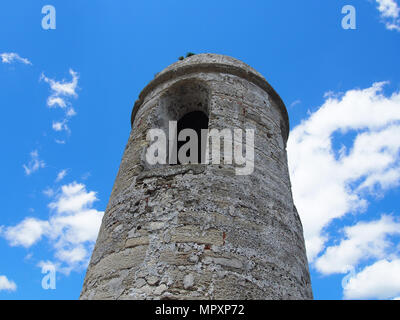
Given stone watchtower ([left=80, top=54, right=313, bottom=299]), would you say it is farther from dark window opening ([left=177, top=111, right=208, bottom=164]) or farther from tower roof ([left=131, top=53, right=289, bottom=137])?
dark window opening ([left=177, top=111, right=208, bottom=164])

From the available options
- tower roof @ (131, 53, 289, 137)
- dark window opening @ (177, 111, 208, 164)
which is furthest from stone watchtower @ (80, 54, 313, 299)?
dark window opening @ (177, 111, 208, 164)

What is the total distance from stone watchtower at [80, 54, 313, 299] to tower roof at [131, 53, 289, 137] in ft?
0.86

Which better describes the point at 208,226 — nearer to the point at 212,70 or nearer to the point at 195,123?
the point at 212,70

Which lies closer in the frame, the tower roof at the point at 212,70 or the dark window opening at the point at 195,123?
the tower roof at the point at 212,70

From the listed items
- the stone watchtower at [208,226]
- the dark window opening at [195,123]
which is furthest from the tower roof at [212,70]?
the dark window opening at [195,123]

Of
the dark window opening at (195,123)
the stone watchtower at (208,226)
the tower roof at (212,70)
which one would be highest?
the tower roof at (212,70)

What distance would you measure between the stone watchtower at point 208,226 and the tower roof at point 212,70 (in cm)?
26

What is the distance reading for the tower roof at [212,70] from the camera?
495 centimetres

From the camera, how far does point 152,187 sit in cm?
363

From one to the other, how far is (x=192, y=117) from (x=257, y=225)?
2.76 m

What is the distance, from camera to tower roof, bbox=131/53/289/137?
495 cm

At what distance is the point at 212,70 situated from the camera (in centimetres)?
495

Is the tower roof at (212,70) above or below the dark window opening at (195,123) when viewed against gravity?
above

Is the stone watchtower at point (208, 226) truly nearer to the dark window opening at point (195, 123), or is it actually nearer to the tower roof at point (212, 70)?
the tower roof at point (212, 70)
